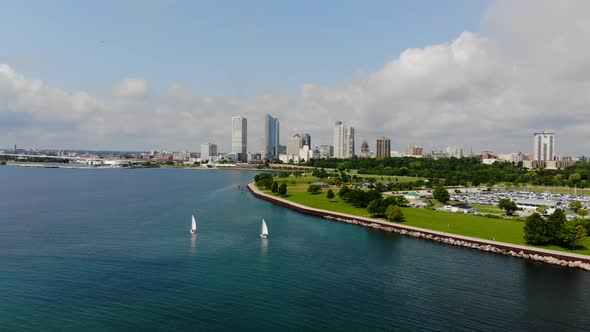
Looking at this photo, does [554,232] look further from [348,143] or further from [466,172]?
[348,143]

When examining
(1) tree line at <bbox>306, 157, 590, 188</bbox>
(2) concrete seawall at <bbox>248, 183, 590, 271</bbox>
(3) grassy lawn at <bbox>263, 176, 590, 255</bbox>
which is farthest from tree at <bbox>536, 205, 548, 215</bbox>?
(1) tree line at <bbox>306, 157, 590, 188</bbox>

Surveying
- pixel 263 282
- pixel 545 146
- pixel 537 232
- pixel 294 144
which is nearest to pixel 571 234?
pixel 537 232

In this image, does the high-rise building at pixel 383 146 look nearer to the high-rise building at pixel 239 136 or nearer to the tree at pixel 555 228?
the high-rise building at pixel 239 136

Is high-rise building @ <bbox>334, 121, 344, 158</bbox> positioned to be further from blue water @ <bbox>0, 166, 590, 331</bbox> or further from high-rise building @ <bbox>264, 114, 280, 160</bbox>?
blue water @ <bbox>0, 166, 590, 331</bbox>

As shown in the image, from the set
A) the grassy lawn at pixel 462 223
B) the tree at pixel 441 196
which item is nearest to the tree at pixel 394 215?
the grassy lawn at pixel 462 223

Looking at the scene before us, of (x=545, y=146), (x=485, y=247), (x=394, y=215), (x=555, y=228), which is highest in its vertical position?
(x=545, y=146)

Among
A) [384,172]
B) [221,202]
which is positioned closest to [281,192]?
[221,202]
